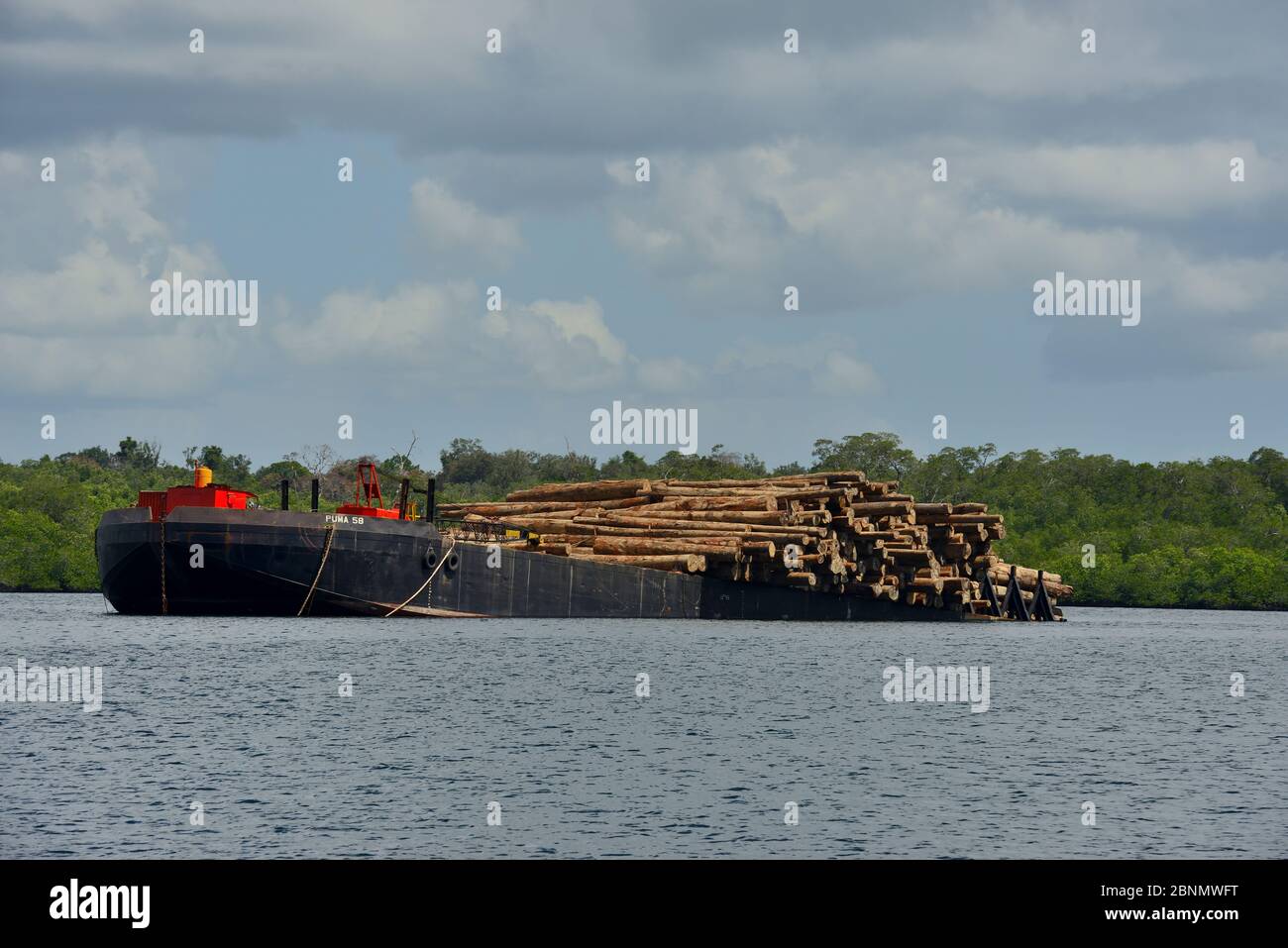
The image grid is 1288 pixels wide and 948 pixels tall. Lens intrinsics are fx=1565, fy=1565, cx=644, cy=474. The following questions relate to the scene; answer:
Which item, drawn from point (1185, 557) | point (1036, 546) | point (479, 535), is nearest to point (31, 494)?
point (479, 535)

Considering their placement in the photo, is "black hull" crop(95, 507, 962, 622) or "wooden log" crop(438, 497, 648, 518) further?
"wooden log" crop(438, 497, 648, 518)

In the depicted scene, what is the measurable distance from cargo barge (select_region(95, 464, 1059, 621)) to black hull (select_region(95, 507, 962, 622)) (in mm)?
43

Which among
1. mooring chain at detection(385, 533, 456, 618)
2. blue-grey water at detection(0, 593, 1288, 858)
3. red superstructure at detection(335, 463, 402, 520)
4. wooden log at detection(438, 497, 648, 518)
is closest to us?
blue-grey water at detection(0, 593, 1288, 858)

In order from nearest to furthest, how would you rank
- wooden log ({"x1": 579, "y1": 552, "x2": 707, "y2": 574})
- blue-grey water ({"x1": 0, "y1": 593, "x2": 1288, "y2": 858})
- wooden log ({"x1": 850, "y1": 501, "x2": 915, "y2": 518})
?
1. blue-grey water ({"x1": 0, "y1": 593, "x2": 1288, "y2": 858})
2. wooden log ({"x1": 579, "y1": 552, "x2": 707, "y2": 574})
3. wooden log ({"x1": 850, "y1": 501, "x2": 915, "y2": 518})

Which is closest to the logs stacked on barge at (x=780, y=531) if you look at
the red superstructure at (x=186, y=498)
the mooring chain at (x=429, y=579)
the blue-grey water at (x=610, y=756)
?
the mooring chain at (x=429, y=579)

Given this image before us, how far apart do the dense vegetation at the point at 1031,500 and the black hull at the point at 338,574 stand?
116ft

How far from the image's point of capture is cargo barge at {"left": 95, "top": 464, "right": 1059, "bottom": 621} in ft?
159

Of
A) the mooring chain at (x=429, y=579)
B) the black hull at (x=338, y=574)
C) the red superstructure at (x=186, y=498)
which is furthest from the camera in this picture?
the mooring chain at (x=429, y=579)

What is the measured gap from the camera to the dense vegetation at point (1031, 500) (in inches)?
4235

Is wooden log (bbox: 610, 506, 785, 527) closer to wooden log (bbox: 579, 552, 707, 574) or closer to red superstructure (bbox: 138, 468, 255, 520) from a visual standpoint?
wooden log (bbox: 579, 552, 707, 574)

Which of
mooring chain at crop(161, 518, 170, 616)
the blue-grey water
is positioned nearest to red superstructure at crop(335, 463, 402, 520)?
mooring chain at crop(161, 518, 170, 616)

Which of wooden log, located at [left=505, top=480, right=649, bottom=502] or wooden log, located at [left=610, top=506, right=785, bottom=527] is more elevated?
wooden log, located at [left=505, top=480, right=649, bottom=502]

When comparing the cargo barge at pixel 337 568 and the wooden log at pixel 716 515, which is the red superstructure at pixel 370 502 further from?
the wooden log at pixel 716 515
